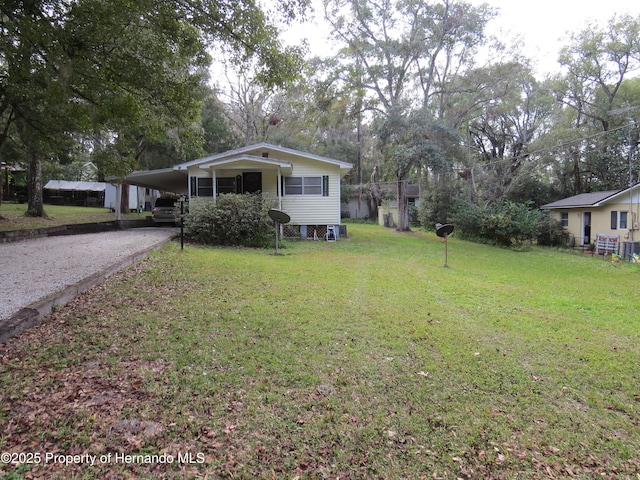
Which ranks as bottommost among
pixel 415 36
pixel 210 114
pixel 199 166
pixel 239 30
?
pixel 199 166

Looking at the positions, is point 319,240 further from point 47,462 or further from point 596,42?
point 596,42

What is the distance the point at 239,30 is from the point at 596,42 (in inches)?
1000

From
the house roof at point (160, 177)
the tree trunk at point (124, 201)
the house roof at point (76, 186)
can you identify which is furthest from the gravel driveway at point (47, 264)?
the house roof at point (76, 186)

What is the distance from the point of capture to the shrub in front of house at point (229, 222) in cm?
1170

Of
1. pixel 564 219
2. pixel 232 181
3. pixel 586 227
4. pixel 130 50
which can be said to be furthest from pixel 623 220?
pixel 130 50

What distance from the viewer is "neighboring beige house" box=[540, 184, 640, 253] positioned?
15516 mm

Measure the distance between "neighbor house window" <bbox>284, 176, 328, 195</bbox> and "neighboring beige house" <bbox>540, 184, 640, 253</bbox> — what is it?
1300cm

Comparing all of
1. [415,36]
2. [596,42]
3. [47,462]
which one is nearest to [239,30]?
[47,462]

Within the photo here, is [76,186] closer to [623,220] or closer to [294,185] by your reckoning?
[294,185]

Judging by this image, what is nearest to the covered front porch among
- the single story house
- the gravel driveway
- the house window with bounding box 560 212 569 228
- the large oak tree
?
the single story house

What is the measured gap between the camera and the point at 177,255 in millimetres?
8578

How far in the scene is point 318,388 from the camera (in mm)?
2887

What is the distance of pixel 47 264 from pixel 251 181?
31.5ft

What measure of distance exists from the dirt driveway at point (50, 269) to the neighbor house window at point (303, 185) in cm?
655
